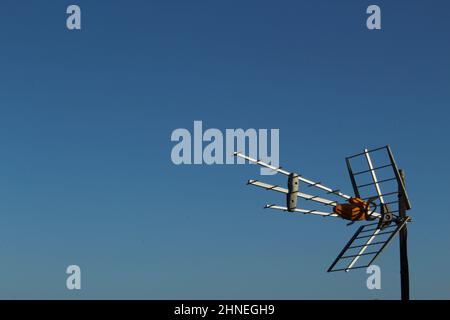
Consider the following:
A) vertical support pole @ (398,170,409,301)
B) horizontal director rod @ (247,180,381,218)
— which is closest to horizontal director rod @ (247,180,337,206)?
horizontal director rod @ (247,180,381,218)

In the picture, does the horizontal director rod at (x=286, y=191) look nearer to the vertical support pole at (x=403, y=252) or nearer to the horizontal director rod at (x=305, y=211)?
the horizontal director rod at (x=305, y=211)

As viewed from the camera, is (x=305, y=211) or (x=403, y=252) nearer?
(x=305, y=211)

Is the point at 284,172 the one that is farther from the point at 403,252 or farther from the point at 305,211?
the point at 403,252

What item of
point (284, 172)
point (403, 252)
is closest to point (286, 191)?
point (284, 172)

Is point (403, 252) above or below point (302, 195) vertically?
below

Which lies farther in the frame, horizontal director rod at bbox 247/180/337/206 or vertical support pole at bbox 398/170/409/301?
vertical support pole at bbox 398/170/409/301

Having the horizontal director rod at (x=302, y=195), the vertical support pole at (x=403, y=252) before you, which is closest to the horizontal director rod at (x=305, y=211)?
the horizontal director rod at (x=302, y=195)

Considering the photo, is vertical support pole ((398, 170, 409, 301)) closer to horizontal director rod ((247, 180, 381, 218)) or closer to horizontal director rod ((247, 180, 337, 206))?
horizontal director rod ((247, 180, 381, 218))
